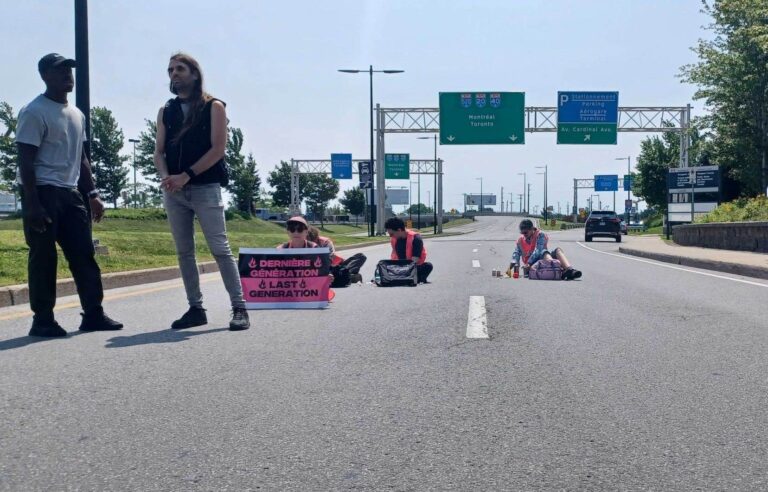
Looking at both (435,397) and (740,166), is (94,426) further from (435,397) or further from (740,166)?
(740,166)

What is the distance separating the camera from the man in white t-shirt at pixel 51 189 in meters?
5.48

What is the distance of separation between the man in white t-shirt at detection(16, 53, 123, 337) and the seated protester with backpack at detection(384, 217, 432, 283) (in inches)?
233

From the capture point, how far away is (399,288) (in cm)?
1049

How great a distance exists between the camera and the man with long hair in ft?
19.4

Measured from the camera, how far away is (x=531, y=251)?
12695mm

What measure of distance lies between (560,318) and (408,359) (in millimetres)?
2595

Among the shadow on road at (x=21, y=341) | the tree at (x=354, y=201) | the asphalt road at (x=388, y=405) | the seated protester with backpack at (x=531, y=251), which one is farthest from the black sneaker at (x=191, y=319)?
the tree at (x=354, y=201)

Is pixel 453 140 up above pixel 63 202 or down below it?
above

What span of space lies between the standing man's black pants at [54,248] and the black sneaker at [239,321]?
43.3 inches

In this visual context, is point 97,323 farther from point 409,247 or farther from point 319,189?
point 319,189

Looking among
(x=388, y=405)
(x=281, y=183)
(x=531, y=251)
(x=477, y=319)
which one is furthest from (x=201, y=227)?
(x=281, y=183)

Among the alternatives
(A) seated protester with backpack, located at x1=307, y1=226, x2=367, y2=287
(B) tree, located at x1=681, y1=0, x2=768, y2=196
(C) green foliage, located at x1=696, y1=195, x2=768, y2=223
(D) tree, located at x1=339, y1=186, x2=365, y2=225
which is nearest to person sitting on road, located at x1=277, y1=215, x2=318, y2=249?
(A) seated protester with backpack, located at x1=307, y1=226, x2=367, y2=287

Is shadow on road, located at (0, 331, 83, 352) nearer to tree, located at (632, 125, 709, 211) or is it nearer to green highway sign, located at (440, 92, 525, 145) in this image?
green highway sign, located at (440, 92, 525, 145)

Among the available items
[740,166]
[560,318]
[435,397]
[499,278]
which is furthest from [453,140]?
[435,397]
